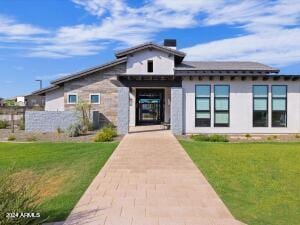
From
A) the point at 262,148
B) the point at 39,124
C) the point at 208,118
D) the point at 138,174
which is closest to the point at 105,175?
the point at 138,174

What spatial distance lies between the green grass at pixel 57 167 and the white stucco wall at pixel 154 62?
1281 centimetres

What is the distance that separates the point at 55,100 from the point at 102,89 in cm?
433

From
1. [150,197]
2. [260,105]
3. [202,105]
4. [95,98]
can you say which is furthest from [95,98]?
[150,197]

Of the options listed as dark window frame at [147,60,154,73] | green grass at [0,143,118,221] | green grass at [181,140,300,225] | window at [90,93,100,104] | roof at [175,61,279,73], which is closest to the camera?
green grass at [181,140,300,225]

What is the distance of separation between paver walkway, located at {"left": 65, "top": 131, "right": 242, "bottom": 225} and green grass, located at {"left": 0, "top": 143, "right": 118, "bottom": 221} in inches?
12.4

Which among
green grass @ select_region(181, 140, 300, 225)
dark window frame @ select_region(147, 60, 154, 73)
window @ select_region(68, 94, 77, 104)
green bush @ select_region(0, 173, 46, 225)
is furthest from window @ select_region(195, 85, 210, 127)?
green bush @ select_region(0, 173, 46, 225)

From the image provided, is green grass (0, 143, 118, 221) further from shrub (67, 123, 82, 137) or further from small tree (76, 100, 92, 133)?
small tree (76, 100, 92, 133)

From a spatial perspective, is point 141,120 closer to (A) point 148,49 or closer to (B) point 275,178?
(A) point 148,49

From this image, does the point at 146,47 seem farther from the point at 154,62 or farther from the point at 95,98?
the point at 95,98

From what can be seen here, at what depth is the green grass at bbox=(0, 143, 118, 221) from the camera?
7578 mm

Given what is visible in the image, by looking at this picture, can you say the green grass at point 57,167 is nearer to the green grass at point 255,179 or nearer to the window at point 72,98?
the green grass at point 255,179

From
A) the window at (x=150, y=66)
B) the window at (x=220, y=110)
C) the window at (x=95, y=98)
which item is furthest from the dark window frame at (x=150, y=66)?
the window at (x=220, y=110)

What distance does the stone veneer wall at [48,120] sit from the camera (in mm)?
24688

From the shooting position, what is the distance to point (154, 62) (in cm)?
2908
